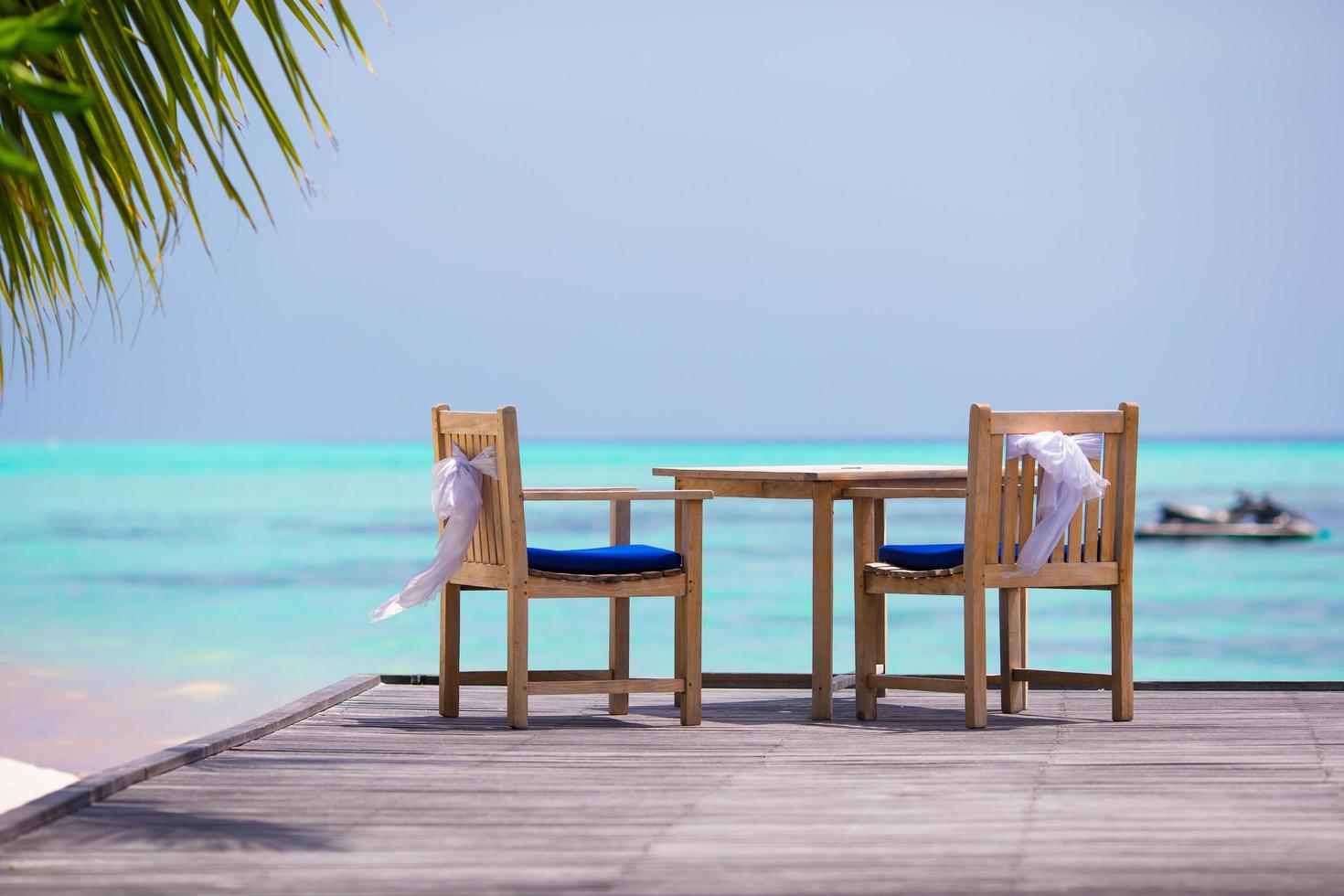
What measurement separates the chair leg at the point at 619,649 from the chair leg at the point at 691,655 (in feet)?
1.09

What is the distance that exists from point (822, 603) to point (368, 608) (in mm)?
13264

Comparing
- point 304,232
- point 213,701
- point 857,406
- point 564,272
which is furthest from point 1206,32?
point 213,701

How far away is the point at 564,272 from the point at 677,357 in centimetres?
417

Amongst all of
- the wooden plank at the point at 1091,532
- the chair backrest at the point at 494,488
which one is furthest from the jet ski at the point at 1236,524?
the chair backrest at the point at 494,488

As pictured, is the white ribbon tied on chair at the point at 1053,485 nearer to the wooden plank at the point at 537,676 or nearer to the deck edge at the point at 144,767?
the wooden plank at the point at 537,676

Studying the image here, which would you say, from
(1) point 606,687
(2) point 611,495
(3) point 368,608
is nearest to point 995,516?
(2) point 611,495

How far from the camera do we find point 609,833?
3076 mm

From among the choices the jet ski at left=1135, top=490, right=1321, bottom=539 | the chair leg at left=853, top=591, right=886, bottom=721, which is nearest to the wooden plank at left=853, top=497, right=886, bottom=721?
the chair leg at left=853, top=591, right=886, bottom=721

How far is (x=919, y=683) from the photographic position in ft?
15.4

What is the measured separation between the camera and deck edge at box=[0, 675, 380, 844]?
3088mm

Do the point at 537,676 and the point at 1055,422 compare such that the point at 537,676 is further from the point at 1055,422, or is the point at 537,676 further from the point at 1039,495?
the point at 1055,422

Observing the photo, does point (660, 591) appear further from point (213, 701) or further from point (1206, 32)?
point (1206, 32)

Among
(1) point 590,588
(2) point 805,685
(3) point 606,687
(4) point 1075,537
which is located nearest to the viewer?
(1) point 590,588

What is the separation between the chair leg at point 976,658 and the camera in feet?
14.7
